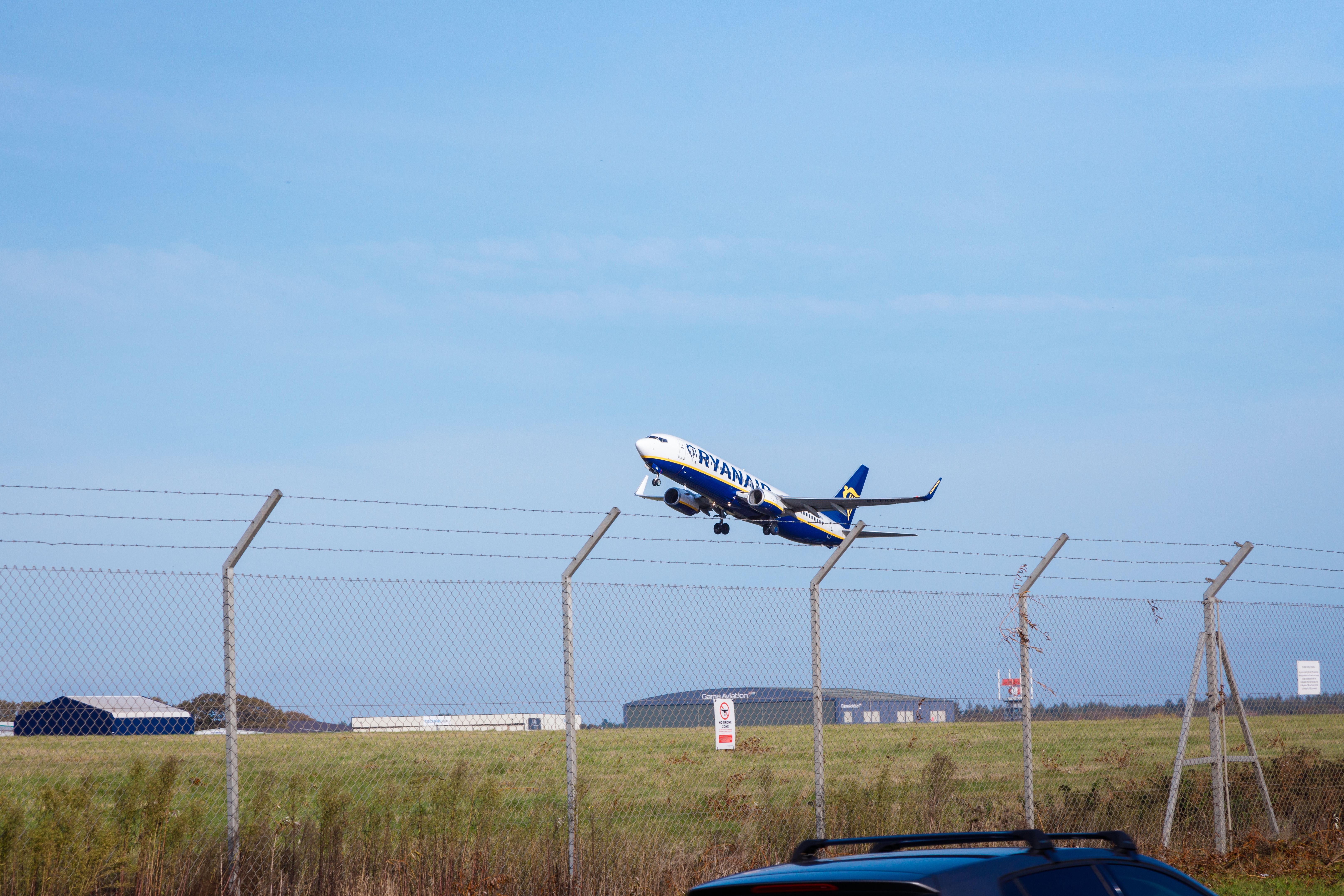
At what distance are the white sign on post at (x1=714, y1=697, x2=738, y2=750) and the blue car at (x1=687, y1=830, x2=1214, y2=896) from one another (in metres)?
5.22

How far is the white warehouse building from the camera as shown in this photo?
7785mm

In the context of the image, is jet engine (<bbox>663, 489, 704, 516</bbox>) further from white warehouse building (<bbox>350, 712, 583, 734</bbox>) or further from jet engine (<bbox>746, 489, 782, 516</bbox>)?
white warehouse building (<bbox>350, 712, 583, 734</bbox>)

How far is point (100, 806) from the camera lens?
7.53m

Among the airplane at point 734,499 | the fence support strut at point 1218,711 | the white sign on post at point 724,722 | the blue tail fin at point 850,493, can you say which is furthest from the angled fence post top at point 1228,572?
the blue tail fin at point 850,493

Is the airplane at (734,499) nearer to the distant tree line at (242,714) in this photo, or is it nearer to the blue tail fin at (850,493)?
the blue tail fin at (850,493)

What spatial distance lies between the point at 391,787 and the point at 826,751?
27.1 m

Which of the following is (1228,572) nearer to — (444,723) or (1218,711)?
(1218,711)

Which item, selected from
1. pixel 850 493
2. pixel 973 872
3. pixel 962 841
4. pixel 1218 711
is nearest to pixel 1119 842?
pixel 962 841

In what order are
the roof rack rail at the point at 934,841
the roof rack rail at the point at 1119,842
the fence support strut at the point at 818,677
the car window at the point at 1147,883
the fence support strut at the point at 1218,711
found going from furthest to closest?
the fence support strut at the point at 1218,711 < the fence support strut at the point at 818,677 < the roof rack rail at the point at 1119,842 < the car window at the point at 1147,883 < the roof rack rail at the point at 934,841

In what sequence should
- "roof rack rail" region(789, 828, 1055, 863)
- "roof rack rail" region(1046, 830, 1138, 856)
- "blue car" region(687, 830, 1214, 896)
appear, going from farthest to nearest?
"roof rack rail" region(1046, 830, 1138, 856) → "roof rack rail" region(789, 828, 1055, 863) → "blue car" region(687, 830, 1214, 896)

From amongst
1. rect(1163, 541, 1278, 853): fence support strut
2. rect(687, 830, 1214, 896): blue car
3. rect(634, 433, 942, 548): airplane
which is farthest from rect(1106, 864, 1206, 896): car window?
rect(634, 433, 942, 548): airplane

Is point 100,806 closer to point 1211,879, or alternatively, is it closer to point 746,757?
point 1211,879

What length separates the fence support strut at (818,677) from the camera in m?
9.31

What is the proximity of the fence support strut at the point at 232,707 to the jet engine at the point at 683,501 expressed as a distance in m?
32.6
